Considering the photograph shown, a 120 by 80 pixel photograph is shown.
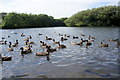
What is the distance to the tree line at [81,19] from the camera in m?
108

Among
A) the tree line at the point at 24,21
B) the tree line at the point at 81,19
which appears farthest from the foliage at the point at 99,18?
the tree line at the point at 24,21

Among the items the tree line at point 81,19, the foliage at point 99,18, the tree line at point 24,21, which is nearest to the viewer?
the foliage at point 99,18

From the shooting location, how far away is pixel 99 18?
11269 centimetres

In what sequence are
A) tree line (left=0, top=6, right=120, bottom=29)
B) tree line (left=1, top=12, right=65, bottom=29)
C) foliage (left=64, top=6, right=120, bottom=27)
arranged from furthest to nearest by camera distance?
1. tree line (left=1, top=12, right=65, bottom=29)
2. tree line (left=0, top=6, right=120, bottom=29)
3. foliage (left=64, top=6, right=120, bottom=27)

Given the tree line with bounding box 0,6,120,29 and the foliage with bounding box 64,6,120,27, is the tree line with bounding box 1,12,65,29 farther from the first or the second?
the foliage with bounding box 64,6,120,27

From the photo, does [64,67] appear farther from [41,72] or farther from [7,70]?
[7,70]

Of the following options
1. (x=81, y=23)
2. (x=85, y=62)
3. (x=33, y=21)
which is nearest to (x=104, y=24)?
(x=81, y=23)

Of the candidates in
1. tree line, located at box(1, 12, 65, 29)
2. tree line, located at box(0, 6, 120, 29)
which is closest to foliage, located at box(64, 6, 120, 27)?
tree line, located at box(0, 6, 120, 29)

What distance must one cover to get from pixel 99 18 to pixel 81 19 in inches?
713

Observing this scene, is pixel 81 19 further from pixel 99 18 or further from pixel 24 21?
pixel 24 21

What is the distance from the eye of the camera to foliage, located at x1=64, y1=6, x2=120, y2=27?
107 m

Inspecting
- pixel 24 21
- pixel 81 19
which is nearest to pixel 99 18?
pixel 81 19

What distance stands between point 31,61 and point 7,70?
124 inches

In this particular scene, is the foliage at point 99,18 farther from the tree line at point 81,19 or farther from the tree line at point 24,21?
the tree line at point 24,21
